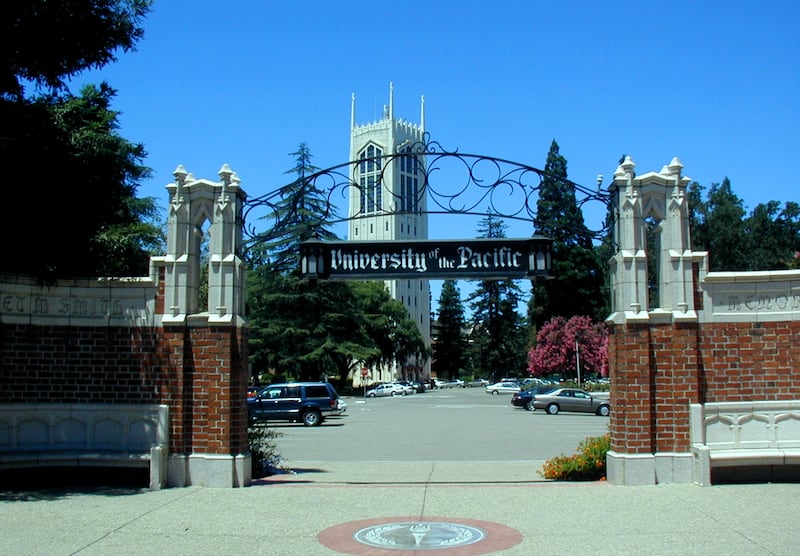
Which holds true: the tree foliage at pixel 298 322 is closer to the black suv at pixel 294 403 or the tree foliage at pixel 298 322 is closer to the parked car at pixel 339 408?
Answer: the parked car at pixel 339 408

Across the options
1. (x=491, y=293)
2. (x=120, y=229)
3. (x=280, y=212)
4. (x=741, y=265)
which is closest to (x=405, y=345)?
(x=491, y=293)

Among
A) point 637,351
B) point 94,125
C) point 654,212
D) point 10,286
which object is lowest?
point 637,351

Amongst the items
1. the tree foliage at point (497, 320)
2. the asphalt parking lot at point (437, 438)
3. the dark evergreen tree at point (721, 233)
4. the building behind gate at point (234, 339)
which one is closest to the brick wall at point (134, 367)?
the building behind gate at point (234, 339)

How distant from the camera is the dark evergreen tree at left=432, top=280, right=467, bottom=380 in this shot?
120 meters

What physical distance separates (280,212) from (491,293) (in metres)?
87.7

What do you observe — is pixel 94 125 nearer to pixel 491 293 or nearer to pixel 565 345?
pixel 565 345

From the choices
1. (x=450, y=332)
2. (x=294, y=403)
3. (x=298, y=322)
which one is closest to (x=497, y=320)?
(x=450, y=332)

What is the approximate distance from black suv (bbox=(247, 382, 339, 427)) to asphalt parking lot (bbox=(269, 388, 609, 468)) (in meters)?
0.50

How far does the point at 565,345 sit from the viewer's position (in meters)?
63.5

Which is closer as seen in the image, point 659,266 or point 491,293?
point 659,266

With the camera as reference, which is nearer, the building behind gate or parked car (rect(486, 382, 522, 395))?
the building behind gate

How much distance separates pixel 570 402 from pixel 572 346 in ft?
89.1

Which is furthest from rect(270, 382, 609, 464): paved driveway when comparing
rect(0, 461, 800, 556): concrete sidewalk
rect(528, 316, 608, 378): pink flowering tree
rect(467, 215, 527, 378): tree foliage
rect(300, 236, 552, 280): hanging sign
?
rect(467, 215, 527, 378): tree foliage

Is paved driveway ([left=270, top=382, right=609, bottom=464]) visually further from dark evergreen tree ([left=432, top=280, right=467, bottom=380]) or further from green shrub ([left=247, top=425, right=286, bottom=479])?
dark evergreen tree ([left=432, top=280, right=467, bottom=380])
